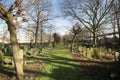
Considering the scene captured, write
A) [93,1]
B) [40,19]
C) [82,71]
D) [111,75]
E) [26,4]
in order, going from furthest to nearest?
[40,19] → [93,1] → [82,71] → [26,4] → [111,75]

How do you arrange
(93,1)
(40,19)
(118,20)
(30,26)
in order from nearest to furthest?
(118,20)
(93,1)
(40,19)
(30,26)

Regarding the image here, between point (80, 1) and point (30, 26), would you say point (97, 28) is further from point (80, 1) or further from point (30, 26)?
point (30, 26)

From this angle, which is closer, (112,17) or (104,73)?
(104,73)

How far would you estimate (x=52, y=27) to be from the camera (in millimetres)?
50781

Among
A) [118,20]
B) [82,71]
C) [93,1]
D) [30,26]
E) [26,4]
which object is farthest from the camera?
[30,26]

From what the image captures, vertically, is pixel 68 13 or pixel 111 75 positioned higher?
pixel 68 13

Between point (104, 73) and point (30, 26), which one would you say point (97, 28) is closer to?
point (30, 26)

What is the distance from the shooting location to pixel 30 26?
51.7 meters

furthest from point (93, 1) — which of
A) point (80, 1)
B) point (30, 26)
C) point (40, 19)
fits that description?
point (30, 26)

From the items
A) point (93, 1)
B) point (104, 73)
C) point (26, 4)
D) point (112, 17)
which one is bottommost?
point (104, 73)

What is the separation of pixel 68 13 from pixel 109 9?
331 inches

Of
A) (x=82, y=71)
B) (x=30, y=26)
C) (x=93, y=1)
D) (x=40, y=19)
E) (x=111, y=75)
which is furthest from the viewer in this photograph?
(x=30, y=26)

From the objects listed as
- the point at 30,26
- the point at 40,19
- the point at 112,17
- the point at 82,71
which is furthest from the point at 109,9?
the point at 82,71

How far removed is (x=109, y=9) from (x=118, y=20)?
263 centimetres
